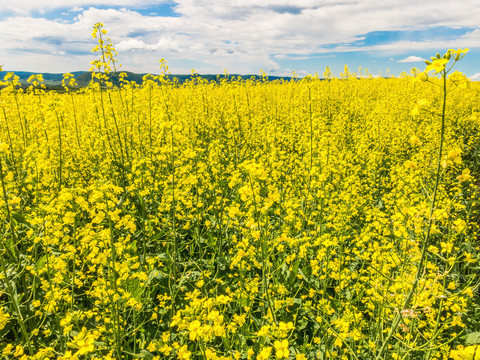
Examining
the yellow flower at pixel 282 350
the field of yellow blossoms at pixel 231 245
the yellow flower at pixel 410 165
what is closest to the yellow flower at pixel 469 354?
the field of yellow blossoms at pixel 231 245

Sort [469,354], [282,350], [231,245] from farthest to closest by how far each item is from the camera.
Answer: [231,245] → [282,350] → [469,354]

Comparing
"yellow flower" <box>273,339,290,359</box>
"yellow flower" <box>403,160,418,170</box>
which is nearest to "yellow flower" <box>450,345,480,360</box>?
"yellow flower" <box>273,339,290,359</box>

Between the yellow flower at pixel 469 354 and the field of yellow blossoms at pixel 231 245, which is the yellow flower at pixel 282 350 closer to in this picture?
the field of yellow blossoms at pixel 231 245

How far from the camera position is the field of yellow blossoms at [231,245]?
190 centimetres

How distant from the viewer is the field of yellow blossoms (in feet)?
6.23

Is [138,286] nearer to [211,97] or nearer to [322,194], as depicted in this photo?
[322,194]

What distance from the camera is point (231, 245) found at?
3.72m

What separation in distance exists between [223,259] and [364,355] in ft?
5.36

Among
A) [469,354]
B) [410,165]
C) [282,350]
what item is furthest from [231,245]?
[469,354]

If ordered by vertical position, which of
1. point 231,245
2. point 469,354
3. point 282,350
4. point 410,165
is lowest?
point 231,245

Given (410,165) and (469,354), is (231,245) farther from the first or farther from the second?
(469,354)

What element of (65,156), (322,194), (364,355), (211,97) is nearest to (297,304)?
(364,355)

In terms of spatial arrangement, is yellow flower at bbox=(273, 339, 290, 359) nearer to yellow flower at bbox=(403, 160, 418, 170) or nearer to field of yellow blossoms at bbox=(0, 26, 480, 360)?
field of yellow blossoms at bbox=(0, 26, 480, 360)

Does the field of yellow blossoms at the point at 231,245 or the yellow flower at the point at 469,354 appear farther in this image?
the field of yellow blossoms at the point at 231,245
